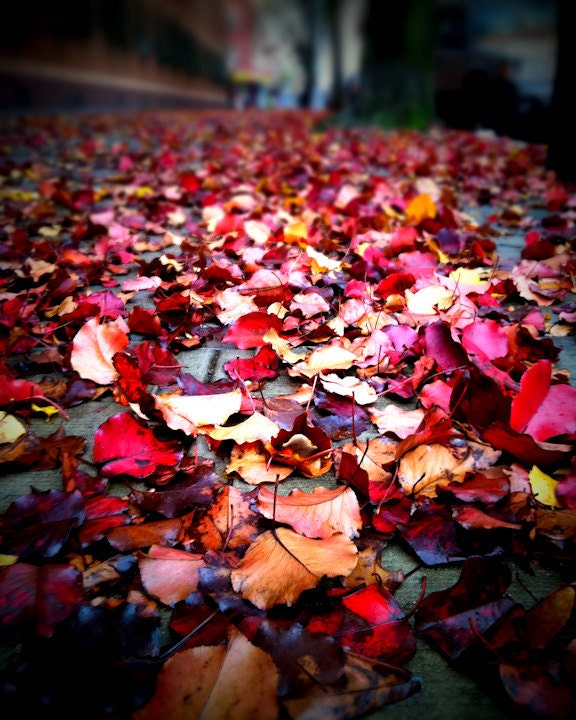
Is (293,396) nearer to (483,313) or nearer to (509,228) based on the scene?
(483,313)

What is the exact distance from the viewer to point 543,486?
0.87 meters

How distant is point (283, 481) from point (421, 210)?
206 cm

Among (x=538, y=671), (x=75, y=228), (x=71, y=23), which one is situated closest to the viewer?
(x=538, y=671)

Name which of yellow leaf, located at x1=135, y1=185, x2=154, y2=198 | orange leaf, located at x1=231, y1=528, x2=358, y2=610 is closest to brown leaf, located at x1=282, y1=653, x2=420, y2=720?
orange leaf, located at x1=231, y1=528, x2=358, y2=610

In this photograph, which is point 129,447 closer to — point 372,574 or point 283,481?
point 283,481

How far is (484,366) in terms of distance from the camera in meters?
1.12

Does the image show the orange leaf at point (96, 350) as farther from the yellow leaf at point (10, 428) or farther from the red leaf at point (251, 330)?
the red leaf at point (251, 330)

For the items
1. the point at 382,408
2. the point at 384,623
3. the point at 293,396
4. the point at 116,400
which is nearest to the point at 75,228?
the point at 116,400

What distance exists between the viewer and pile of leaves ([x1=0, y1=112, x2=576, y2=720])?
0.64 meters

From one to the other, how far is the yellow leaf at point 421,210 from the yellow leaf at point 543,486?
6.22 ft

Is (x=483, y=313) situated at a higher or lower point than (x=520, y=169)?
lower

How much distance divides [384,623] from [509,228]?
2.58m

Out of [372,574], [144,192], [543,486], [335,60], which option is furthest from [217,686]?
[335,60]

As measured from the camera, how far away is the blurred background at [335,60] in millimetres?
8703
